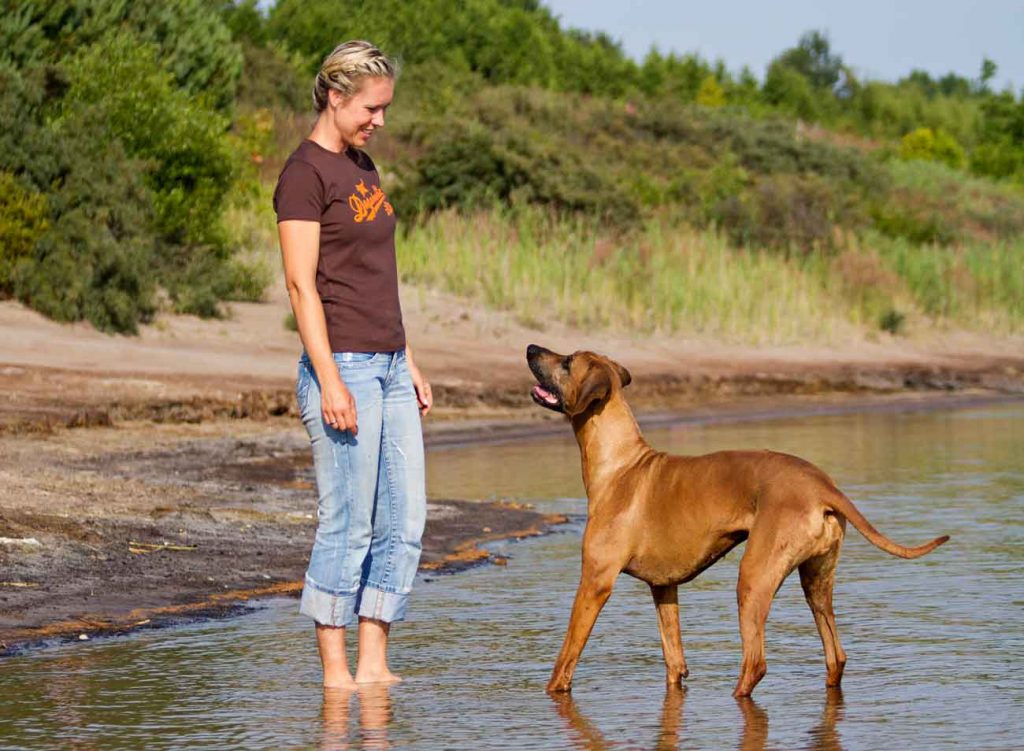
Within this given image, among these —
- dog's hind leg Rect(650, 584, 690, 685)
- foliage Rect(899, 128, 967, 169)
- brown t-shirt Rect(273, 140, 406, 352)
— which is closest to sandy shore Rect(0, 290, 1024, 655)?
brown t-shirt Rect(273, 140, 406, 352)

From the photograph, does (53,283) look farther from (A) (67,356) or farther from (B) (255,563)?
(B) (255,563)

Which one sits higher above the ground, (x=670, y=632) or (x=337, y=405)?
(x=337, y=405)

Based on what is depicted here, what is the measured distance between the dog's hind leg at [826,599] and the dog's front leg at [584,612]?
656 mm

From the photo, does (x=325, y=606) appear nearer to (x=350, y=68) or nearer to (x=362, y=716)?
(x=362, y=716)

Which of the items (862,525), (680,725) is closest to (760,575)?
(862,525)

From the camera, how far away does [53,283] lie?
688 inches

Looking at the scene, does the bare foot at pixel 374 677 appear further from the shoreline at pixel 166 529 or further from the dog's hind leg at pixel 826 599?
the dog's hind leg at pixel 826 599

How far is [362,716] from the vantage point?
5578mm

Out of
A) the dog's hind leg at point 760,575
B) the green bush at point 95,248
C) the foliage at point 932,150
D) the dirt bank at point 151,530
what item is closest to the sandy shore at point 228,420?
the dirt bank at point 151,530

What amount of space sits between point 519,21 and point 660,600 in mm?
45471

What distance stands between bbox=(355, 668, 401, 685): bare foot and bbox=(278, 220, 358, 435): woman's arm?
986 millimetres

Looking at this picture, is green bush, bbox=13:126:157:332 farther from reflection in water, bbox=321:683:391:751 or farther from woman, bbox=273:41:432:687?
reflection in water, bbox=321:683:391:751

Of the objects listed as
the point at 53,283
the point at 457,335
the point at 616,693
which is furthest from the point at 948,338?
the point at 616,693

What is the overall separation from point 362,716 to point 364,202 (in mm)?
1683
